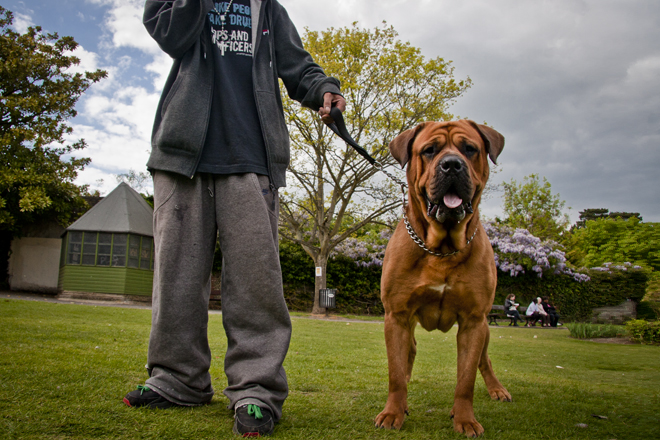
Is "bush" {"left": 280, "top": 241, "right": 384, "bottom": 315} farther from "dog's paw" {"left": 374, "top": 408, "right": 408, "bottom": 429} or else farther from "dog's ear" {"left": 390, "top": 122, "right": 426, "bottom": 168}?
"dog's paw" {"left": 374, "top": 408, "right": 408, "bottom": 429}

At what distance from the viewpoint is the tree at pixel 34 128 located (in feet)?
60.6

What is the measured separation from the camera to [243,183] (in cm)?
234

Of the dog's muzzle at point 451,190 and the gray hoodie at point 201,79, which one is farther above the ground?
the gray hoodie at point 201,79

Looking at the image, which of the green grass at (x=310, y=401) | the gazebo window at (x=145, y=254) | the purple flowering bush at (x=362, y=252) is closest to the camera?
the green grass at (x=310, y=401)

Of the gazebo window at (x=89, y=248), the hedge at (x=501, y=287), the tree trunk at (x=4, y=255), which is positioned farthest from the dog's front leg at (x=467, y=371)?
the tree trunk at (x=4, y=255)

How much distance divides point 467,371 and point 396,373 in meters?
0.37

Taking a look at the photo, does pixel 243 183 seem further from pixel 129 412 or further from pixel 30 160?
pixel 30 160

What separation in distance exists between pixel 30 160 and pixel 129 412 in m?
21.8

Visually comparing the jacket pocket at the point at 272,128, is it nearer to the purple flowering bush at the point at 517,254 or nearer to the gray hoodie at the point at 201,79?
the gray hoodie at the point at 201,79

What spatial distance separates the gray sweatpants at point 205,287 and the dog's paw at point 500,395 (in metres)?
1.60

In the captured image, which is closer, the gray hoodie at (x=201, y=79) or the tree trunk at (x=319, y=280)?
the gray hoodie at (x=201, y=79)

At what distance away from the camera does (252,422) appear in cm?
187

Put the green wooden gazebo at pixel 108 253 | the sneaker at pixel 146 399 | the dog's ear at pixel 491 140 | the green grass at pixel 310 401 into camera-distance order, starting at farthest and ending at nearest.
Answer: the green wooden gazebo at pixel 108 253 < the dog's ear at pixel 491 140 < the sneaker at pixel 146 399 < the green grass at pixel 310 401

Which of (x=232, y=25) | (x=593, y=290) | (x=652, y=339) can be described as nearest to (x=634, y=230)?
(x=593, y=290)
